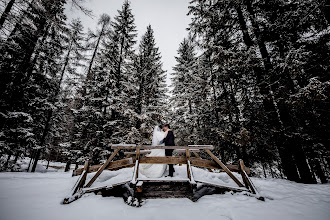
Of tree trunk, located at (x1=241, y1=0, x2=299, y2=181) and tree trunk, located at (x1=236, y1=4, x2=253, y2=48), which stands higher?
tree trunk, located at (x1=236, y1=4, x2=253, y2=48)

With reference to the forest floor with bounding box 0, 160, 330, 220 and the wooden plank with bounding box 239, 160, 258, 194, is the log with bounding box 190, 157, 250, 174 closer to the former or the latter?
the wooden plank with bounding box 239, 160, 258, 194

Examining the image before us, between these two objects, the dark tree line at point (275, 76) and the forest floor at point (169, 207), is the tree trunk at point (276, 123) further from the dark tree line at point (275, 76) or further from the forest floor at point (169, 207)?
the forest floor at point (169, 207)

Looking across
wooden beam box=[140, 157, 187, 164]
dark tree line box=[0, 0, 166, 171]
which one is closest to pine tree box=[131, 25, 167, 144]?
dark tree line box=[0, 0, 166, 171]

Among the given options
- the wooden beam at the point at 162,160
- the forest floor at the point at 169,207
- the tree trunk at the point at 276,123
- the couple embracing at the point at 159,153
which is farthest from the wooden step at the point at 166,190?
the tree trunk at the point at 276,123

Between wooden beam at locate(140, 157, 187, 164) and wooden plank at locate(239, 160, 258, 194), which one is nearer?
wooden plank at locate(239, 160, 258, 194)

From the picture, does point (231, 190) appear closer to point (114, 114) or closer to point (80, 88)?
point (114, 114)

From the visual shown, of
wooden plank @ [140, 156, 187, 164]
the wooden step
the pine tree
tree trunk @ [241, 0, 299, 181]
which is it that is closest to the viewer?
the wooden step

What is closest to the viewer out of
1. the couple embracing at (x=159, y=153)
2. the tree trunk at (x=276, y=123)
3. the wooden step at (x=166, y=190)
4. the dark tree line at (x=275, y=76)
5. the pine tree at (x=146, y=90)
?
the wooden step at (x=166, y=190)

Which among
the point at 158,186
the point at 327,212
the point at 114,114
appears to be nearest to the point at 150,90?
the point at 114,114

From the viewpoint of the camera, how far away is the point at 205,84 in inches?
439

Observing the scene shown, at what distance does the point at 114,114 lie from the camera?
12477 millimetres

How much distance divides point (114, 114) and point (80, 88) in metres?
6.96

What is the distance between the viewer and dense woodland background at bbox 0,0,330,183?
6207 millimetres

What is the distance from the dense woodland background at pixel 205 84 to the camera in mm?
6207
